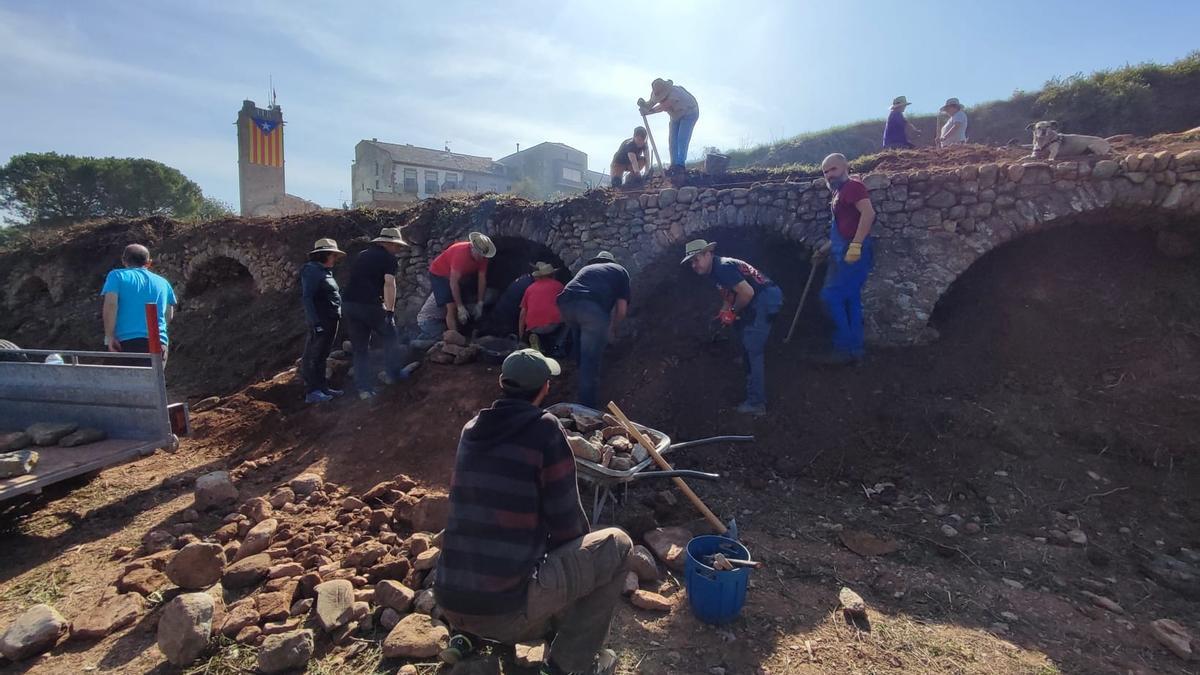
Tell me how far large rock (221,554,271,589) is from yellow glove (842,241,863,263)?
5284 millimetres

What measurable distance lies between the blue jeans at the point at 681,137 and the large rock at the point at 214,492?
713 centimetres

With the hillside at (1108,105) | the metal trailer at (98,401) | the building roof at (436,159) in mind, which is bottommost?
the metal trailer at (98,401)

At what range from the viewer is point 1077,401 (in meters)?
4.70

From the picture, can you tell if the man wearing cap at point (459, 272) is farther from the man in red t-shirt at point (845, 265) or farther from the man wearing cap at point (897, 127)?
the man wearing cap at point (897, 127)

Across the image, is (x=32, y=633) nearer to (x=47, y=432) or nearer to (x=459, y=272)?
(x=47, y=432)

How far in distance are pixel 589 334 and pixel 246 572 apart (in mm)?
3152

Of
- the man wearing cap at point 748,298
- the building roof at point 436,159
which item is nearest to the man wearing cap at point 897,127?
the man wearing cap at point 748,298

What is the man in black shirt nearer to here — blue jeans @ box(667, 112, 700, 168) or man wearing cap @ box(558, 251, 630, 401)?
blue jeans @ box(667, 112, 700, 168)

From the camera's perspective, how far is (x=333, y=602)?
2.79 meters

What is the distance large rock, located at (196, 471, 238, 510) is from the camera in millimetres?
3996

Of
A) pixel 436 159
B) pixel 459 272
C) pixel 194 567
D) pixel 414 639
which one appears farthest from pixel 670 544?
pixel 436 159

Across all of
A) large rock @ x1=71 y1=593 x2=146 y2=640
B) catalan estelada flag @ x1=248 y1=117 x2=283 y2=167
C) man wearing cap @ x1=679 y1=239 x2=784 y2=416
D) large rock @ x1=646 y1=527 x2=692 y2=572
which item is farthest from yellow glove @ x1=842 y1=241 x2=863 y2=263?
catalan estelada flag @ x1=248 y1=117 x2=283 y2=167

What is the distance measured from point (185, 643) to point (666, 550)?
2552 millimetres

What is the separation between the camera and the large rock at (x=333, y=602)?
2.71 meters
